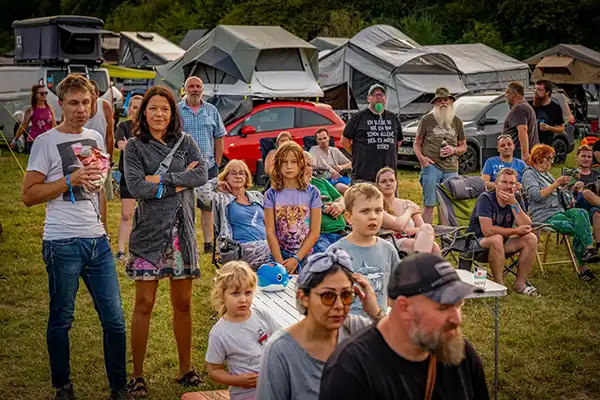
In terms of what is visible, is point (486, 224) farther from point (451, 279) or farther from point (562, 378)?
point (451, 279)

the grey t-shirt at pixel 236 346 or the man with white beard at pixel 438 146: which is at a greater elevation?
the man with white beard at pixel 438 146

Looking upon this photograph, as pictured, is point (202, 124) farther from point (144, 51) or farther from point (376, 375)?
point (144, 51)

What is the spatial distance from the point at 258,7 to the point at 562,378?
41432 mm

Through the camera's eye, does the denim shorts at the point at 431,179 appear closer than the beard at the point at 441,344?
No

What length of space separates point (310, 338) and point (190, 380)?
278cm

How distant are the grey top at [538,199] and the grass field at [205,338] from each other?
1.86 ft

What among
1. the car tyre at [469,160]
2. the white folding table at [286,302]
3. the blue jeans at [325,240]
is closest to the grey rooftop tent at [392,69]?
the car tyre at [469,160]

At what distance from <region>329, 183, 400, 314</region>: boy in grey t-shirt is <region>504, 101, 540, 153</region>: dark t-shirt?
6.02 m

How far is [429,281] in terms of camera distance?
266 cm

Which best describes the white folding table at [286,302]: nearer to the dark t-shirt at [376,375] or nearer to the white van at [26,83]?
the dark t-shirt at [376,375]

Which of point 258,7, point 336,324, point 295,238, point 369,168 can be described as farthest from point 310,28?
point 336,324

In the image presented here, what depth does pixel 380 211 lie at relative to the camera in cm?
517

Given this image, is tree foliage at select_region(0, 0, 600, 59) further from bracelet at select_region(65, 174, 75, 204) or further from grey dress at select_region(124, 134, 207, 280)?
bracelet at select_region(65, 174, 75, 204)

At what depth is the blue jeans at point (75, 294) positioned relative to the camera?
198 inches
